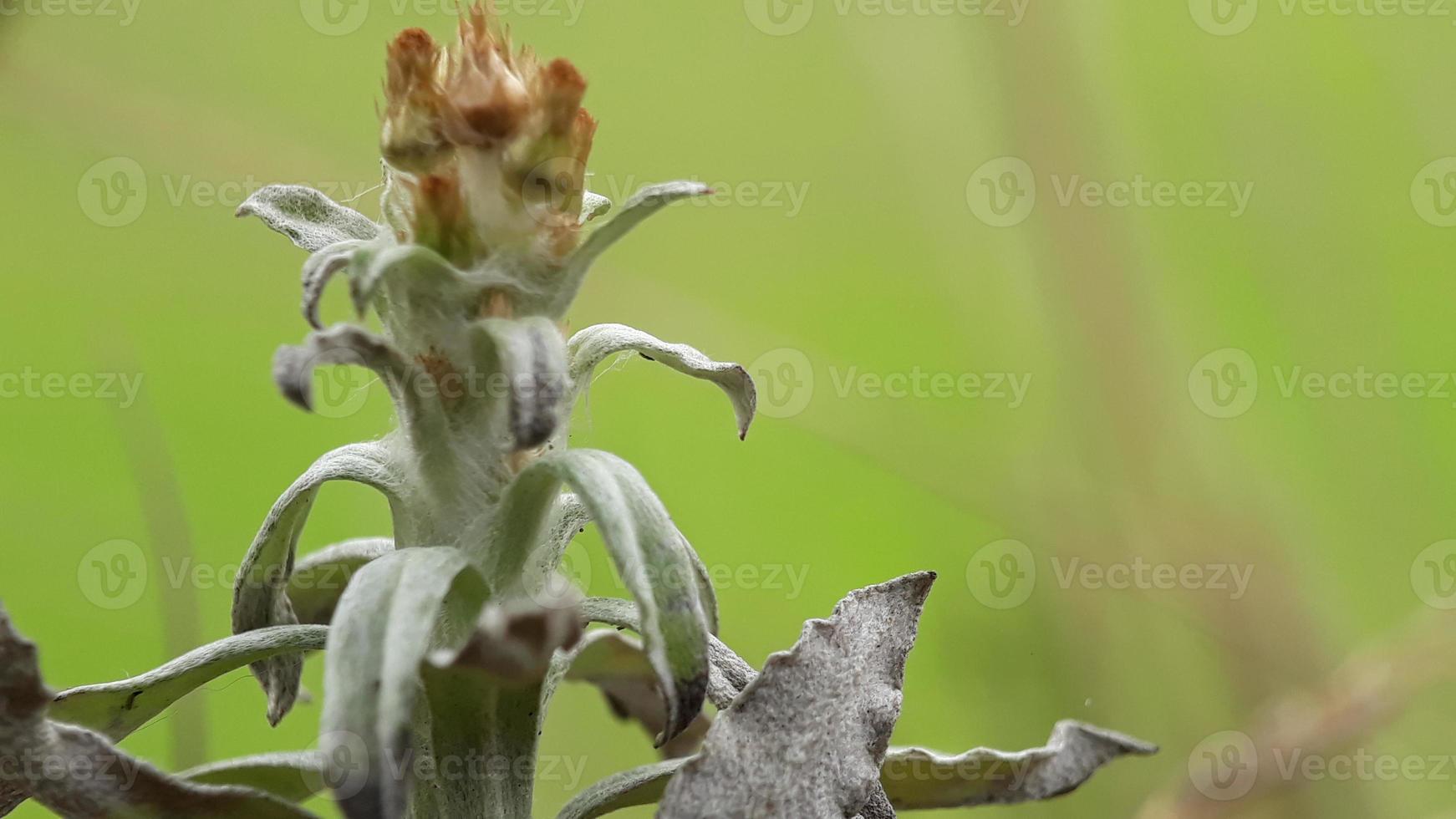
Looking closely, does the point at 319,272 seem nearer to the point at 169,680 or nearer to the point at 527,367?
the point at 527,367

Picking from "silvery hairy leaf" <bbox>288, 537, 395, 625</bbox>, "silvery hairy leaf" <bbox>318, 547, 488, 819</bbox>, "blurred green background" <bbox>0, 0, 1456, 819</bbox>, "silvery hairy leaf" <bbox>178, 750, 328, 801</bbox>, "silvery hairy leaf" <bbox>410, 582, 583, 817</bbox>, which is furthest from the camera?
"blurred green background" <bbox>0, 0, 1456, 819</bbox>

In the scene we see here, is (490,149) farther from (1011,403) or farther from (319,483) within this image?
(1011,403)

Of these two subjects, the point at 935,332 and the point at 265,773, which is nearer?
the point at 265,773

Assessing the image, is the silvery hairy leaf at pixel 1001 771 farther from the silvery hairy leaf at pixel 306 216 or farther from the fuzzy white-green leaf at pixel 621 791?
the silvery hairy leaf at pixel 306 216

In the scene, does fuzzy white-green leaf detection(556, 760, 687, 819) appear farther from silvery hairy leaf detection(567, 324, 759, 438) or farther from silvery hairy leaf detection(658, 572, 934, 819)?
silvery hairy leaf detection(567, 324, 759, 438)

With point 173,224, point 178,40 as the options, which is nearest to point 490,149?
point 173,224

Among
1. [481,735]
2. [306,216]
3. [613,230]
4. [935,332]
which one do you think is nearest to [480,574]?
[481,735]

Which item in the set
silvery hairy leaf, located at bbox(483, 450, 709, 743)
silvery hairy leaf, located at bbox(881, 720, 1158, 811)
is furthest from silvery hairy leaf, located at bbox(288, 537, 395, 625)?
silvery hairy leaf, located at bbox(881, 720, 1158, 811)
